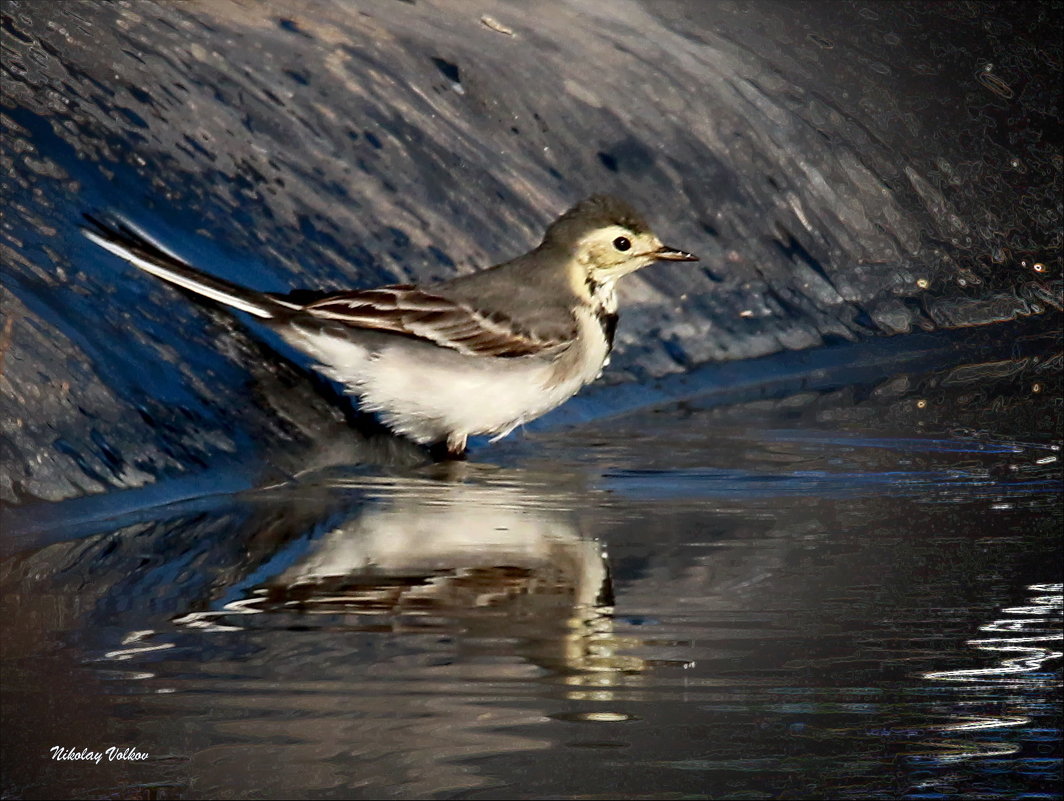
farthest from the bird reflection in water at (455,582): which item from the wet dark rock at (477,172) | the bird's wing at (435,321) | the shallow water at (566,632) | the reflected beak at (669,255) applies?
the reflected beak at (669,255)

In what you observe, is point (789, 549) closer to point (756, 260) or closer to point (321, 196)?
point (321, 196)

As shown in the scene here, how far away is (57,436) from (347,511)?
3.11 ft

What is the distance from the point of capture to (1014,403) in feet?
26.0

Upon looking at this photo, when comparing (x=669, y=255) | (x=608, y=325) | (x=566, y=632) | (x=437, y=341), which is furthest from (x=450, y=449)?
(x=566, y=632)

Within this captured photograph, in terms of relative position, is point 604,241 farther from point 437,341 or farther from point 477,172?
point 477,172

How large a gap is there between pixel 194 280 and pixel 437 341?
0.90 m

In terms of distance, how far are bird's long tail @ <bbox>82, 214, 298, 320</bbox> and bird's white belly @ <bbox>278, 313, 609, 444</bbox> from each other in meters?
0.15

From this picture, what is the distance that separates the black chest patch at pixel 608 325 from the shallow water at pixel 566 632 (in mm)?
501

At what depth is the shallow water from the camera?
3.61 m

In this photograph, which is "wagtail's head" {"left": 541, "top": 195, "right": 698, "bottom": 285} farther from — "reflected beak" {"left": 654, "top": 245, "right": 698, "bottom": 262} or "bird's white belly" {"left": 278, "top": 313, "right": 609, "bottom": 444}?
"bird's white belly" {"left": 278, "top": 313, "right": 609, "bottom": 444}

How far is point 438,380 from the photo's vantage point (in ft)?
22.3

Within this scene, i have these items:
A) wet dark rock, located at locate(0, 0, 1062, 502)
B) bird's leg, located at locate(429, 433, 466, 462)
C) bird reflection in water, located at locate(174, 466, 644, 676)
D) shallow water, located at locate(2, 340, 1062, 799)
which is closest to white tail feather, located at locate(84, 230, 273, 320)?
wet dark rock, located at locate(0, 0, 1062, 502)

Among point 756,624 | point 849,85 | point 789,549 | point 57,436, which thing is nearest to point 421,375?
point 57,436

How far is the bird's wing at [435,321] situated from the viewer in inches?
264
